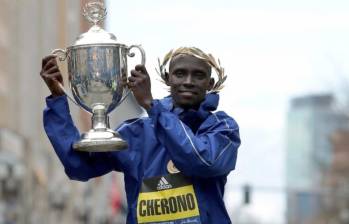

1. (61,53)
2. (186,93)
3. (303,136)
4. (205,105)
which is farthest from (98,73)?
(303,136)

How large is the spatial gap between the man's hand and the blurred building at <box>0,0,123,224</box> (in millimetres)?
36781

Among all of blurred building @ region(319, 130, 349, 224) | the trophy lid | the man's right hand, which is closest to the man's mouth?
the trophy lid

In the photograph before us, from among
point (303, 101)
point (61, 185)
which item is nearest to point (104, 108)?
point (61, 185)

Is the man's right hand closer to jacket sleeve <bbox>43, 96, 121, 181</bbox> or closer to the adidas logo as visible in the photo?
jacket sleeve <bbox>43, 96, 121, 181</bbox>

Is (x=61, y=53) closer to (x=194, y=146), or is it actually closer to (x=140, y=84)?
(x=140, y=84)

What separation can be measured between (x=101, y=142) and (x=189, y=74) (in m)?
0.65

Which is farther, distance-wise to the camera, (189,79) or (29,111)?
(29,111)

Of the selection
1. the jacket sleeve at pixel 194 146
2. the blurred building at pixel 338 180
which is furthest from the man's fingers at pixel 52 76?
the blurred building at pixel 338 180

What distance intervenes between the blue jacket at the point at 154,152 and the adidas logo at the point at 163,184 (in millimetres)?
42

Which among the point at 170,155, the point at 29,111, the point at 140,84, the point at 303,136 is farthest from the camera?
the point at 303,136

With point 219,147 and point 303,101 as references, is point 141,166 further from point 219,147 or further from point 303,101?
point 303,101

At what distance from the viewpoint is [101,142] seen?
7758 mm

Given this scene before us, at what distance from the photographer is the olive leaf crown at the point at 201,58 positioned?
26.7 feet

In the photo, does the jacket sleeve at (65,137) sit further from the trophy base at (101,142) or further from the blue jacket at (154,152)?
the trophy base at (101,142)
